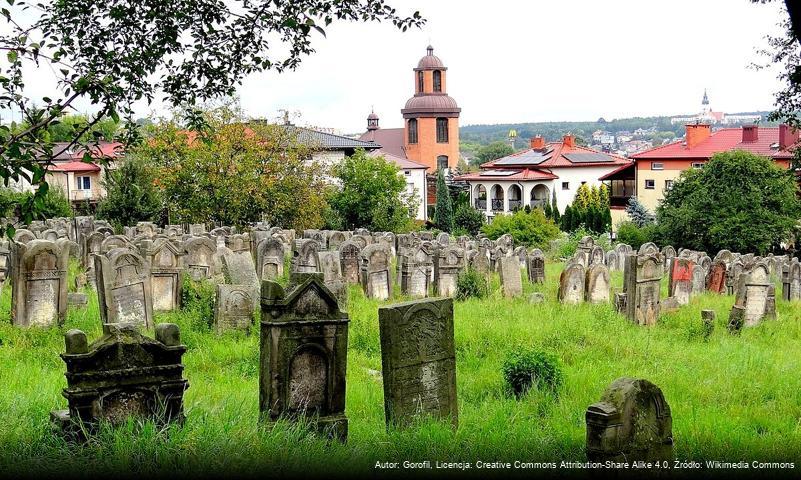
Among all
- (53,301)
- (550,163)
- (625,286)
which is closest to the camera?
(53,301)

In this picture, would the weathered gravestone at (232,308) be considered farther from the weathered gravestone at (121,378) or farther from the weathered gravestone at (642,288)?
the weathered gravestone at (642,288)

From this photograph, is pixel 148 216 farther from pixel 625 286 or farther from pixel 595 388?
pixel 595 388

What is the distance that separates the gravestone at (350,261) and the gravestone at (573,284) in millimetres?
4690

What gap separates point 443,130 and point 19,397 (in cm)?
9238

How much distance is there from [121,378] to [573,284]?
13197 millimetres

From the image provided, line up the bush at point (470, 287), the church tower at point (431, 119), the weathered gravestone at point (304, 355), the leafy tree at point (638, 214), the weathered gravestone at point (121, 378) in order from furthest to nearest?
the church tower at point (431, 119), the leafy tree at point (638, 214), the bush at point (470, 287), the weathered gravestone at point (304, 355), the weathered gravestone at point (121, 378)

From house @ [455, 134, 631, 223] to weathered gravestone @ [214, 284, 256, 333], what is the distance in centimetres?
6024

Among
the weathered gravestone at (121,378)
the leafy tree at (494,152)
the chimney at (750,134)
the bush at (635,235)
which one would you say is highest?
the leafy tree at (494,152)

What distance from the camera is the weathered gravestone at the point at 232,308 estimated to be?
13719mm

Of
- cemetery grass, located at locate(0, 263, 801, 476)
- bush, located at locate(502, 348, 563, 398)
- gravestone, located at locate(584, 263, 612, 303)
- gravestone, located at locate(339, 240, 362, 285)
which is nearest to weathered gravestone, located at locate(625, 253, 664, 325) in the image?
cemetery grass, located at locate(0, 263, 801, 476)

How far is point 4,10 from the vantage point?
6.45 metres

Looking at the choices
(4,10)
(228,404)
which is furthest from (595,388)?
(4,10)

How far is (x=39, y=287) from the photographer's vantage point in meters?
13.4

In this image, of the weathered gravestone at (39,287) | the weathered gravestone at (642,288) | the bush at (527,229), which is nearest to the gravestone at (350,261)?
the weathered gravestone at (642,288)
